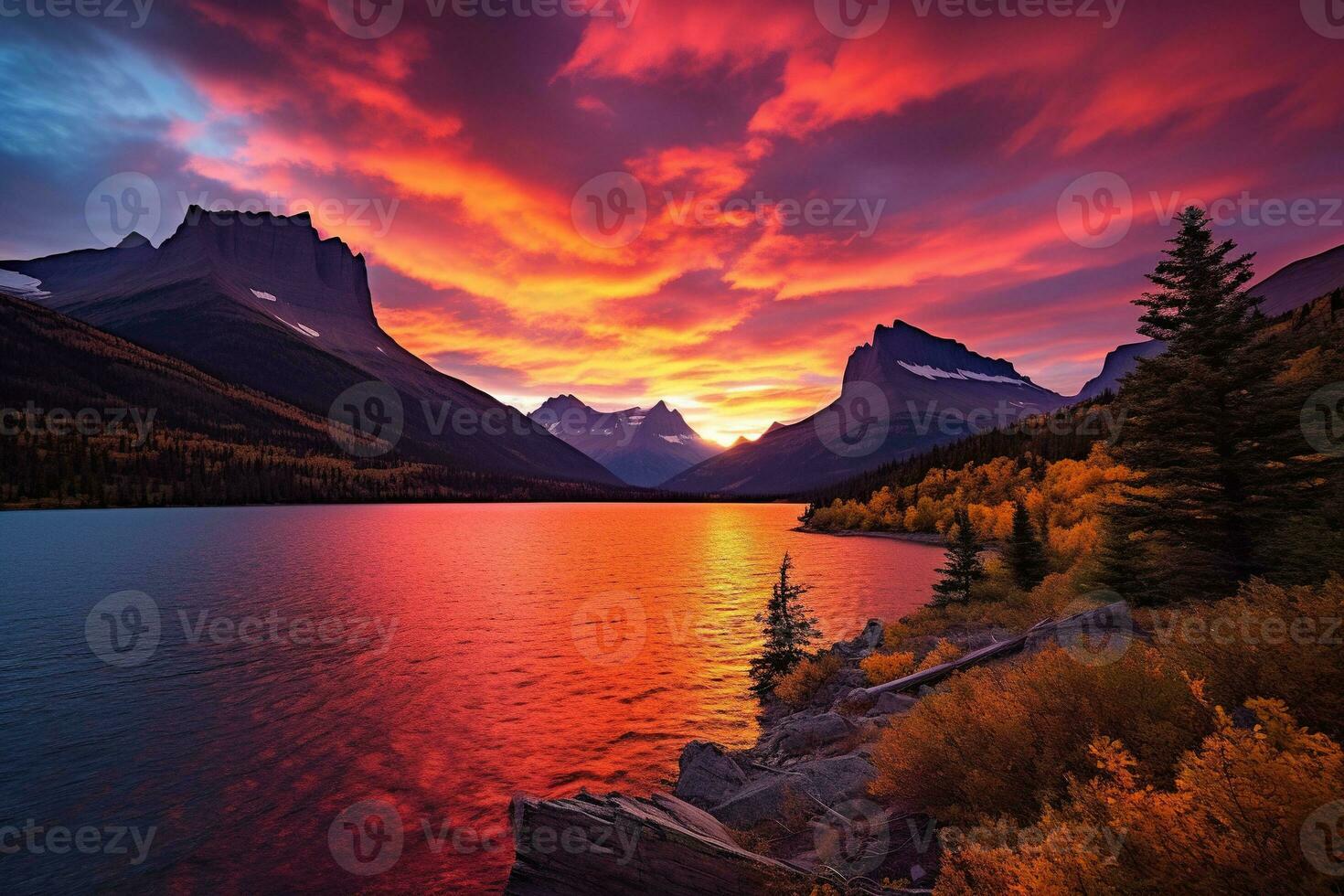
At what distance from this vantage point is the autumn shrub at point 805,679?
21.1 meters

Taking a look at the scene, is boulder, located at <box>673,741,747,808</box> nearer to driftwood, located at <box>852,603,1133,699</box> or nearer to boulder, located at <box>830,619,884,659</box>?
driftwood, located at <box>852,603,1133,699</box>

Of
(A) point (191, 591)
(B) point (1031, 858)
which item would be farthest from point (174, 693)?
(B) point (1031, 858)

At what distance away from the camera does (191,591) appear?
41469 millimetres
